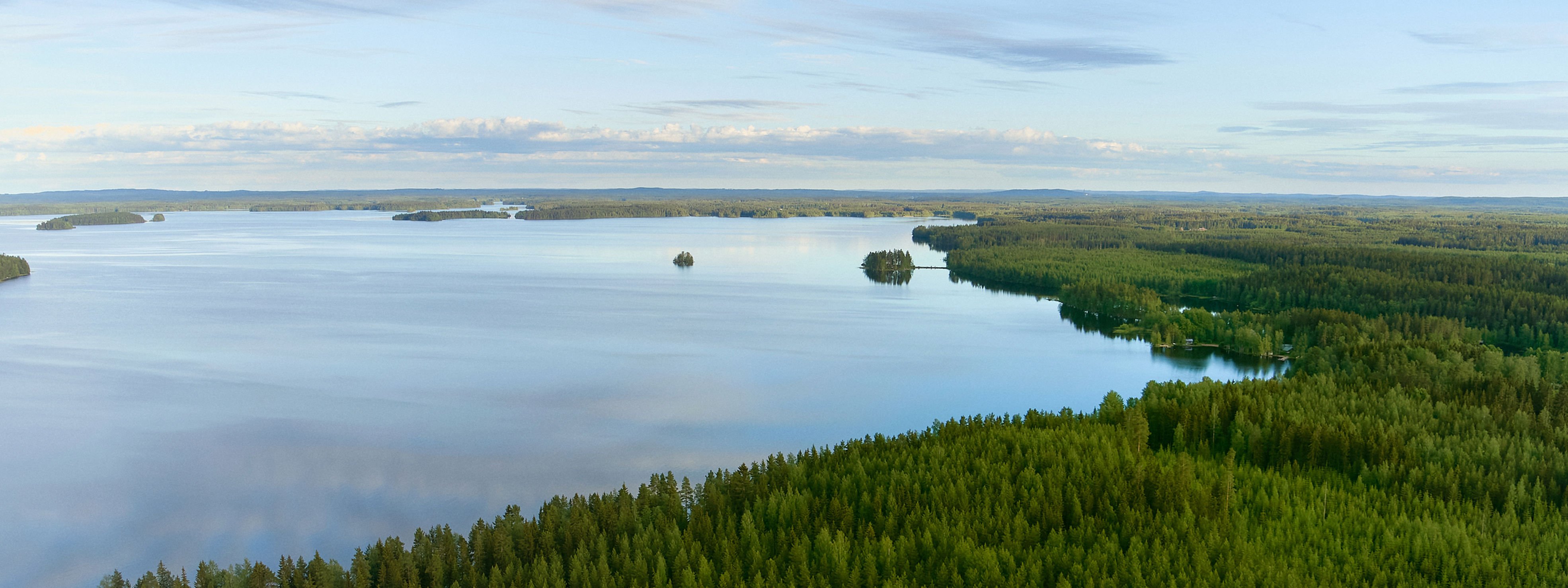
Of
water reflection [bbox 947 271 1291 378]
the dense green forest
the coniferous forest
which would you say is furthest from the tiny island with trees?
the dense green forest

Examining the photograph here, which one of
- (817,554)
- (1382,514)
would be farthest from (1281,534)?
(817,554)

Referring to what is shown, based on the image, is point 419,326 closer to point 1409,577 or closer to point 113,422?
point 113,422

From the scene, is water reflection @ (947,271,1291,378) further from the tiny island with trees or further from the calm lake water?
the tiny island with trees

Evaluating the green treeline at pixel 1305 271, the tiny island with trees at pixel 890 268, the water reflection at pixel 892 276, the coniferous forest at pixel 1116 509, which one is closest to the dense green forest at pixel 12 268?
the water reflection at pixel 892 276

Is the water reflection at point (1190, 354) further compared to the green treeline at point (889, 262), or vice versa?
the green treeline at point (889, 262)

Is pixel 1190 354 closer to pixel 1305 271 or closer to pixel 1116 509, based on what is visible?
pixel 1305 271

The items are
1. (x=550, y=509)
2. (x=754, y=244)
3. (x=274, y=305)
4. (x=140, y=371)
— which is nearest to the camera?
(x=550, y=509)

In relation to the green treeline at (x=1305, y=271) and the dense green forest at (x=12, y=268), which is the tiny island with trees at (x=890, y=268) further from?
the dense green forest at (x=12, y=268)
